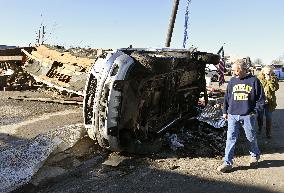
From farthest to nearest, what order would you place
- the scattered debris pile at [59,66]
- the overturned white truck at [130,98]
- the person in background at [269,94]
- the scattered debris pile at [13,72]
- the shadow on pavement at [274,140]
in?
the scattered debris pile at [13,72] → the scattered debris pile at [59,66] → the person in background at [269,94] → the shadow on pavement at [274,140] → the overturned white truck at [130,98]

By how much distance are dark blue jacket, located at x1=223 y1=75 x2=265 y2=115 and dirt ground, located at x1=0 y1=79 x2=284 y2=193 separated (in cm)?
88

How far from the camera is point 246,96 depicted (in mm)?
5746

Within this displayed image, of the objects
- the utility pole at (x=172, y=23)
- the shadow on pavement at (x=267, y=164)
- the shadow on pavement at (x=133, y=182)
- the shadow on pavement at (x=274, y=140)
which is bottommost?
the shadow on pavement at (x=133, y=182)

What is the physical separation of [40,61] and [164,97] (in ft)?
28.3

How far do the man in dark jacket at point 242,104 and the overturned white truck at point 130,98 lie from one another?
3.97 feet

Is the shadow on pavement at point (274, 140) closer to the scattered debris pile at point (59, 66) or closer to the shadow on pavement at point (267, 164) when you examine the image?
the shadow on pavement at point (267, 164)

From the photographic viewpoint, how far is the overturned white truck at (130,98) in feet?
18.4

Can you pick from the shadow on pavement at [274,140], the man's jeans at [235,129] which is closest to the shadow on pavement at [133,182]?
the man's jeans at [235,129]

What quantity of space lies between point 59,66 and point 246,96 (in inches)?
354

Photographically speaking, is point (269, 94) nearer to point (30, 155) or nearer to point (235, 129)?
point (235, 129)

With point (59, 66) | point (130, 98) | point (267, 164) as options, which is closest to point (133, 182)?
point (130, 98)

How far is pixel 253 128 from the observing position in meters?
5.77

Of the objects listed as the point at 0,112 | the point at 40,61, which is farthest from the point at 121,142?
the point at 40,61

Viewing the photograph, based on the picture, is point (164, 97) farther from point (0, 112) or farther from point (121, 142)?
point (0, 112)
